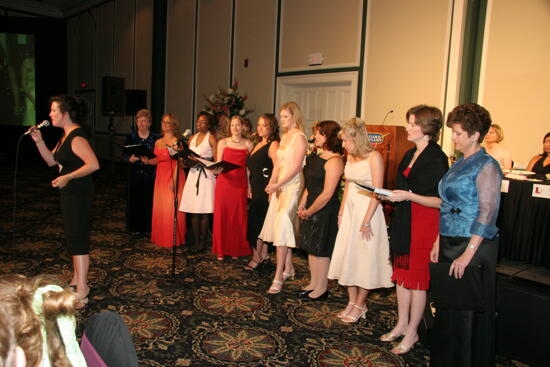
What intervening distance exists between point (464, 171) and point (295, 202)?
1.81m

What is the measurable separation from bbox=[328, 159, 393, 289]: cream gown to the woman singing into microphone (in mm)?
1931

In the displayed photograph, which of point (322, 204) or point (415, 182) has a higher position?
point (415, 182)

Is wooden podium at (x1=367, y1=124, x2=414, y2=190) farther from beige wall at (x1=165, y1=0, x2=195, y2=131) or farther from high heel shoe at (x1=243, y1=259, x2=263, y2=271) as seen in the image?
beige wall at (x1=165, y1=0, x2=195, y2=131)

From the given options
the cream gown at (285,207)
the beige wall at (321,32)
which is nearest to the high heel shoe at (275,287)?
the cream gown at (285,207)

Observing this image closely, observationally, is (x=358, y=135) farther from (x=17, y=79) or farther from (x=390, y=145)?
(x=17, y=79)

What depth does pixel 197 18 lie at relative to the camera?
990 cm

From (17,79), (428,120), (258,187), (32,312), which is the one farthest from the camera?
(17,79)

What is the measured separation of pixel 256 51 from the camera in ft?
27.1

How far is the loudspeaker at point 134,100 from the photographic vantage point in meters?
10.8

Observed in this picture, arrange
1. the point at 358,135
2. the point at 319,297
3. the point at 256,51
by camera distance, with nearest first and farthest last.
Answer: the point at 358,135 < the point at 319,297 < the point at 256,51

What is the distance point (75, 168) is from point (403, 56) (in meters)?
4.24

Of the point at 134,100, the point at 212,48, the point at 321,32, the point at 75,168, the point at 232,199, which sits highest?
the point at 212,48

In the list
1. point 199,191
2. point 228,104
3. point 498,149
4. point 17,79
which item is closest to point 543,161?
point 498,149

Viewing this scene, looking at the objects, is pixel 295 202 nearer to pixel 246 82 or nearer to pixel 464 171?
pixel 464 171
